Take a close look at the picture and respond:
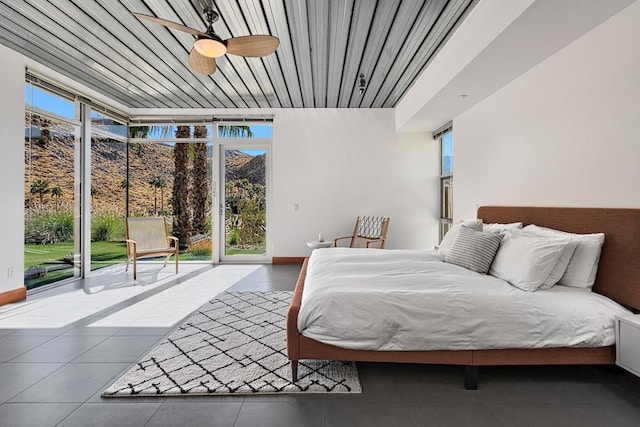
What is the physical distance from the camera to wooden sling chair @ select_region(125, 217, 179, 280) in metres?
4.71

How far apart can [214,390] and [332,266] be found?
1.30 meters

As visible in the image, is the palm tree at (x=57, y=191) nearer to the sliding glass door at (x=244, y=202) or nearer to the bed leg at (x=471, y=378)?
the sliding glass door at (x=244, y=202)

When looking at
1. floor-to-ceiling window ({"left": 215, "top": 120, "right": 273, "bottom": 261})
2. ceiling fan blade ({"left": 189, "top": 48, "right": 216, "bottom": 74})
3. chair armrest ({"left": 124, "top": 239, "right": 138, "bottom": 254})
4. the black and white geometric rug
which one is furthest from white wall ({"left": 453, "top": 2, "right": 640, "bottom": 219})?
chair armrest ({"left": 124, "top": 239, "right": 138, "bottom": 254})

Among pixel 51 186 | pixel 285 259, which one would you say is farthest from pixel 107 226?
pixel 285 259

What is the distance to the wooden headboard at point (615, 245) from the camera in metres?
1.92

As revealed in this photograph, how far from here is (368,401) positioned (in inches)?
69.5

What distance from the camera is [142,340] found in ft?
8.32

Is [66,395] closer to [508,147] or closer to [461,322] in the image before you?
[461,322]

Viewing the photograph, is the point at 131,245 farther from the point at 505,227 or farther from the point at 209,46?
the point at 505,227

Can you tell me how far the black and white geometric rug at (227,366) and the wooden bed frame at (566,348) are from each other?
0.17 meters

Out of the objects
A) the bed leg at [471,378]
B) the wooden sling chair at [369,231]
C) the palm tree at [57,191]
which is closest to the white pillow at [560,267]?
the bed leg at [471,378]

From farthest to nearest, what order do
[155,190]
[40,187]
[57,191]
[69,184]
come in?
[155,190] < [69,184] < [57,191] < [40,187]

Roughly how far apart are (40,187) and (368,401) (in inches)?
188

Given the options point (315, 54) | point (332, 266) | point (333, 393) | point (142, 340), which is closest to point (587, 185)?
point (332, 266)
